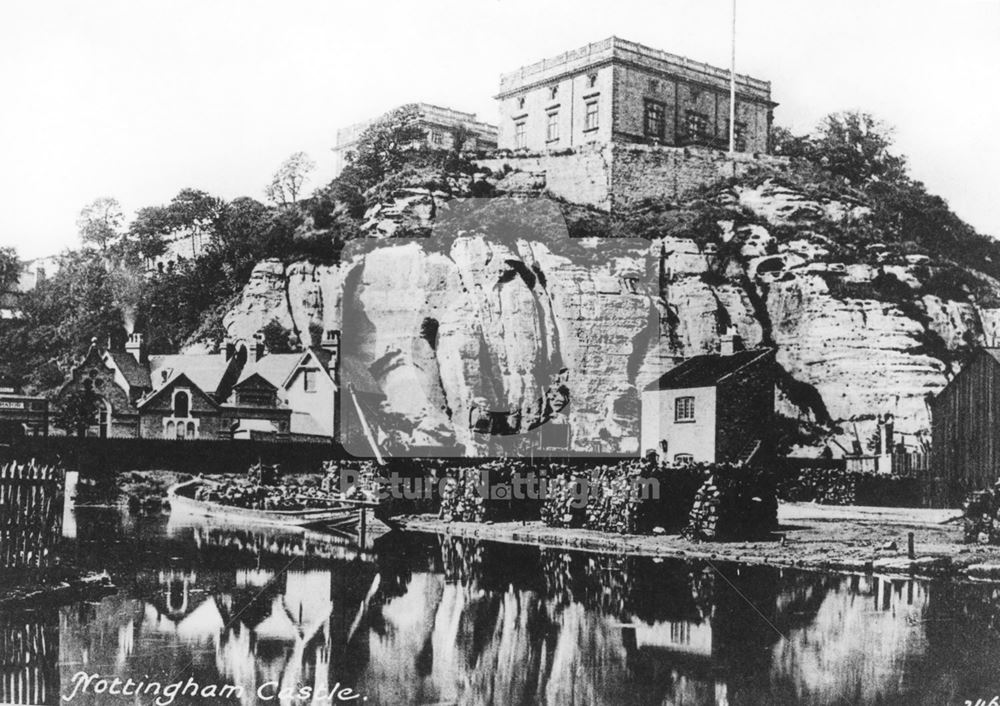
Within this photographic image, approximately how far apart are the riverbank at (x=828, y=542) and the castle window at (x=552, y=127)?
4.71m

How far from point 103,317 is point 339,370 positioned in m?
1.36

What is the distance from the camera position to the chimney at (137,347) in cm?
506

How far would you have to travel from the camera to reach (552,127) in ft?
31.7

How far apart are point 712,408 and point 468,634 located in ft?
6.38

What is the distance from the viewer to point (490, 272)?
17.6 feet

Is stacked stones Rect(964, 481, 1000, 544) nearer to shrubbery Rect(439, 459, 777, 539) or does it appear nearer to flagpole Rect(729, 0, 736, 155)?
shrubbery Rect(439, 459, 777, 539)

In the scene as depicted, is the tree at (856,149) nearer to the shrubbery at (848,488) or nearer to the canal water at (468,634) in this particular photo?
the shrubbery at (848,488)

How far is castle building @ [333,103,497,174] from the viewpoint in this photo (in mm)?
5238

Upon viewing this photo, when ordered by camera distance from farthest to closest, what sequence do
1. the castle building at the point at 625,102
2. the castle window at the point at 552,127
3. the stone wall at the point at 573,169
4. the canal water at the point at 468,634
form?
1. the castle window at the point at 552,127
2. the stone wall at the point at 573,169
3. the castle building at the point at 625,102
4. the canal water at the point at 468,634

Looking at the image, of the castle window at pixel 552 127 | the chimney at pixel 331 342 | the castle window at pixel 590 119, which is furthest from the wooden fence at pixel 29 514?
the castle window at pixel 590 119

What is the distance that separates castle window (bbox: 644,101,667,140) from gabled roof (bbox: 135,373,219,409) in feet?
20.5

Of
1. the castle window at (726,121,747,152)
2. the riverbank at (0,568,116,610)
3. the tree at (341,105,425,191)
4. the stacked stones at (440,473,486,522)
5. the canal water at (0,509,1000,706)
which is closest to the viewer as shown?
the canal water at (0,509,1000,706)

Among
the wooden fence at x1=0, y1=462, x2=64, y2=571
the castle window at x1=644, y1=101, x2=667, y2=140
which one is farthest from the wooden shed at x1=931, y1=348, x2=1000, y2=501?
the castle window at x1=644, y1=101, x2=667, y2=140

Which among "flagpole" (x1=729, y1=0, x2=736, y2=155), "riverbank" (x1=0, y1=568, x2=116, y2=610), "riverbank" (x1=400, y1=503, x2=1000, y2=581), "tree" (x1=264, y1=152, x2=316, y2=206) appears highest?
"flagpole" (x1=729, y1=0, x2=736, y2=155)
